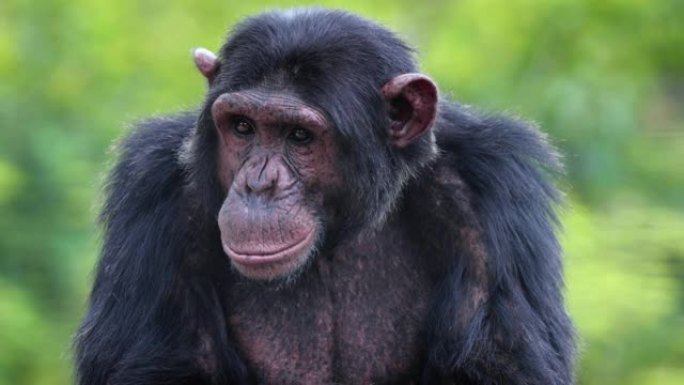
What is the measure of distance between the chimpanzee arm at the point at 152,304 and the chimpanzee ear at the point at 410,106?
88 centimetres

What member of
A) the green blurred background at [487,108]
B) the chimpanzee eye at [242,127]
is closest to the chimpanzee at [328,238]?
the chimpanzee eye at [242,127]

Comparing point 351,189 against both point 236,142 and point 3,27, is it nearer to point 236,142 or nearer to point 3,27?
point 236,142

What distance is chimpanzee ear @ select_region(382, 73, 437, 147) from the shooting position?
235 inches

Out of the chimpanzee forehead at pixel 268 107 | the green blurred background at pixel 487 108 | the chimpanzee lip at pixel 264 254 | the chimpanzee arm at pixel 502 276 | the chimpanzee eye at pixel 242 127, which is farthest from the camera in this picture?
the green blurred background at pixel 487 108

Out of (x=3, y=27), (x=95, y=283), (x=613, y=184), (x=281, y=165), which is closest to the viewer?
(x=281, y=165)

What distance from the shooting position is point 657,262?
29.1ft

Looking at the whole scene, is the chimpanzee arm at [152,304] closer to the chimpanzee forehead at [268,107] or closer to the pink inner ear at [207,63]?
the pink inner ear at [207,63]

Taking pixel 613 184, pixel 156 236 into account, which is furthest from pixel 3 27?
pixel 156 236

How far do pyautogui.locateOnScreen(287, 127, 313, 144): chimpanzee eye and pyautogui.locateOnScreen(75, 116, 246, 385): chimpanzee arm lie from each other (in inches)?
23.5

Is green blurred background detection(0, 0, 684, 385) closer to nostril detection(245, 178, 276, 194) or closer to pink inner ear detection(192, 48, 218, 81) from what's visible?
pink inner ear detection(192, 48, 218, 81)

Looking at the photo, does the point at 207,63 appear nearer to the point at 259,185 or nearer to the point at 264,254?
the point at 259,185

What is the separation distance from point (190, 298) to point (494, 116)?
1.49 m

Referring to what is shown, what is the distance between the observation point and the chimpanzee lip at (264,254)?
567cm

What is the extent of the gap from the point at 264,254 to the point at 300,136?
494 mm
